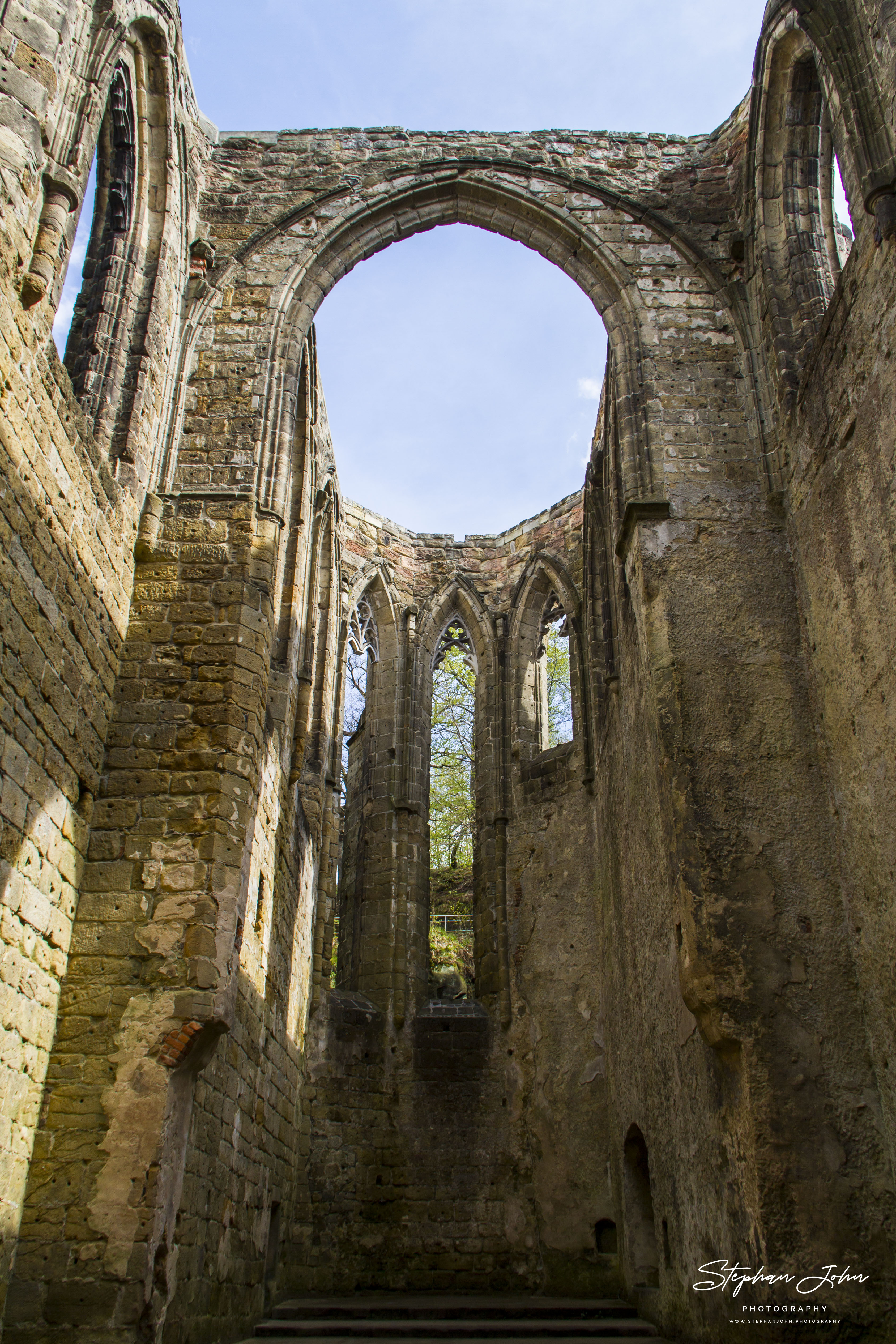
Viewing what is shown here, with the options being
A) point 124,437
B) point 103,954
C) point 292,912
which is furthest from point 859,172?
point 292,912

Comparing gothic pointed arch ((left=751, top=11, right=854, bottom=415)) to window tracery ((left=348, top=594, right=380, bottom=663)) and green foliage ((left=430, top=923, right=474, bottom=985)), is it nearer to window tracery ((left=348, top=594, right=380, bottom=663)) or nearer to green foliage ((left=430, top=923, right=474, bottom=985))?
window tracery ((left=348, top=594, right=380, bottom=663))

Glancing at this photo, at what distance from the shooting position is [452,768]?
15430 mm

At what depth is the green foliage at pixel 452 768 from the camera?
15.4m

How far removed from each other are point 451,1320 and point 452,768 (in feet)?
28.5

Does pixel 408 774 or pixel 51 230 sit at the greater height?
pixel 408 774

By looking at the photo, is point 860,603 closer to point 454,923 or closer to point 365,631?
point 365,631

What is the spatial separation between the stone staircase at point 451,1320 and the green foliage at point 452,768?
7.19m

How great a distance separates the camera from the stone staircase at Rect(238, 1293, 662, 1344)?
251 inches

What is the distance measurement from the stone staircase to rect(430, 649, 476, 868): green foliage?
7190 millimetres

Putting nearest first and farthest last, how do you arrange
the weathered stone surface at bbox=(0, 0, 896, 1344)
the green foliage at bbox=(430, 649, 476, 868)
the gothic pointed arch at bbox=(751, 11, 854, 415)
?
the weathered stone surface at bbox=(0, 0, 896, 1344) < the gothic pointed arch at bbox=(751, 11, 854, 415) < the green foliage at bbox=(430, 649, 476, 868)

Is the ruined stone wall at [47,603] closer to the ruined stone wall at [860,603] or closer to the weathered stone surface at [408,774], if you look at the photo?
the weathered stone surface at [408,774]

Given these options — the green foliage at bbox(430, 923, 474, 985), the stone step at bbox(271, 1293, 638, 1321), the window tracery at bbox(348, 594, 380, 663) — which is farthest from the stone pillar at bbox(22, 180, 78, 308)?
the green foliage at bbox(430, 923, 474, 985)

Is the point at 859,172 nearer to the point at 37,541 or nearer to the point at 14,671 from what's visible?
the point at 37,541
